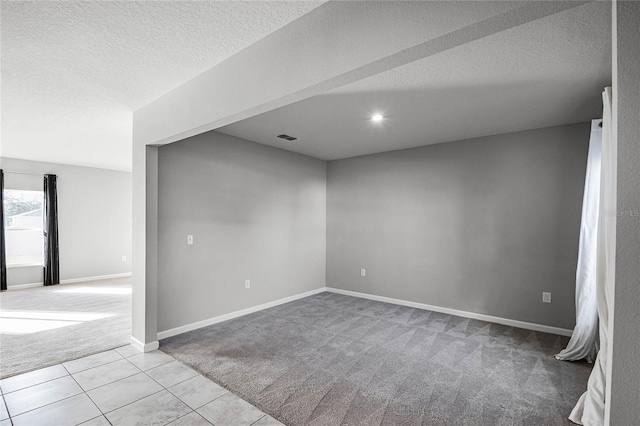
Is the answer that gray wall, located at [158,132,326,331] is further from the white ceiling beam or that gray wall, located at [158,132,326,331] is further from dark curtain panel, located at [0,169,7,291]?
dark curtain panel, located at [0,169,7,291]

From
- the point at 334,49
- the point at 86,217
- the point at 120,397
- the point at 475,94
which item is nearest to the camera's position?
the point at 334,49

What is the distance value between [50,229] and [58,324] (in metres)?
3.24

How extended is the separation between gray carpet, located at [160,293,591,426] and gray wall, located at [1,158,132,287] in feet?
15.8

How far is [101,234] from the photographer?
23.7 ft

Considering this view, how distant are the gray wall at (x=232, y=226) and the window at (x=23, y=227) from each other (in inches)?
185

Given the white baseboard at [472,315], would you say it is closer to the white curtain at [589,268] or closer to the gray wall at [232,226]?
the white curtain at [589,268]

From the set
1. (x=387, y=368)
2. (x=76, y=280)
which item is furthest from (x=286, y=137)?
(x=76, y=280)

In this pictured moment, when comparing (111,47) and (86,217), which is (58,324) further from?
(111,47)

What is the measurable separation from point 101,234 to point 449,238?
7.26m

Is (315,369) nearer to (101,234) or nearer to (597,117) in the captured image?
(597,117)

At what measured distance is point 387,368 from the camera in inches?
115

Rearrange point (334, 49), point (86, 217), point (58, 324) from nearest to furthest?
point (334, 49)
point (58, 324)
point (86, 217)

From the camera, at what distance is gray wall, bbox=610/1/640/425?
0.93m

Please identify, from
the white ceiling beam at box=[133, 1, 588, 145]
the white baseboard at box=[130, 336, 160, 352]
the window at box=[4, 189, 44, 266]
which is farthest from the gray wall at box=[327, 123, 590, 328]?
the window at box=[4, 189, 44, 266]
